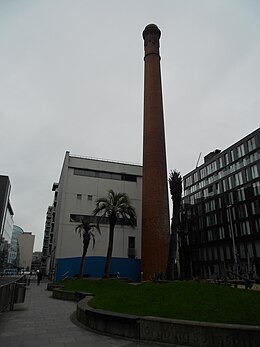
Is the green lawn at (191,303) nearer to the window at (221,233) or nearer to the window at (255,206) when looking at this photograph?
the window at (255,206)

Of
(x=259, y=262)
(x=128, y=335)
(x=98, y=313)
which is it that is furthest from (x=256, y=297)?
(x=259, y=262)

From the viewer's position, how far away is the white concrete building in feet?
135

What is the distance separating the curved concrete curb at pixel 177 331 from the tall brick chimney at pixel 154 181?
23361 millimetres

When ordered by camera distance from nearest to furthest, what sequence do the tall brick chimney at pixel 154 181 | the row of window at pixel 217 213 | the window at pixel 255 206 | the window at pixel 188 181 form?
the tall brick chimney at pixel 154 181 < the window at pixel 255 206 < the row of window at pixel 217 213 < the window at pixel 188 181

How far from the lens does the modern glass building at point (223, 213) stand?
4719 cm

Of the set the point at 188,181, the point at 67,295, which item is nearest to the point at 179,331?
the point at 67,295

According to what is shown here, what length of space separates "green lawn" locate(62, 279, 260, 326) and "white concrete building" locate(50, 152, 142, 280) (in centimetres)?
3197

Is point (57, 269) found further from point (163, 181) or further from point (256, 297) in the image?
point (256, 297)

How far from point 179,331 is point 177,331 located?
48 mm

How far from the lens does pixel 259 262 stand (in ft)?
143

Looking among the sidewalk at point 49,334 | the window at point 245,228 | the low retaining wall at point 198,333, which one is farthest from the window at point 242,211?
the low retaining wall at point 198,333

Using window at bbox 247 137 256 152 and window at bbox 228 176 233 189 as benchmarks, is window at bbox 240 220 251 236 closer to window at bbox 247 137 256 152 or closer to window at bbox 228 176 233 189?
window at bbox 228 176 233 189

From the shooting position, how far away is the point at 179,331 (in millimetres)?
6480

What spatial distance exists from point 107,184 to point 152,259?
62.7ft
